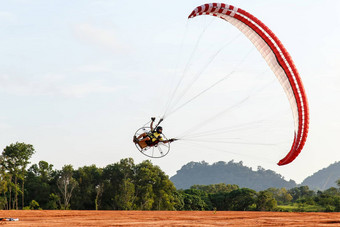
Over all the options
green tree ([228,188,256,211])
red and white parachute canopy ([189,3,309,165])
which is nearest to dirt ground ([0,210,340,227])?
red and white parachute canopy ([189,3,309,165])

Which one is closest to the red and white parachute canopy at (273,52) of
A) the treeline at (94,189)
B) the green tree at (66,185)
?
the treeline at (94,189)

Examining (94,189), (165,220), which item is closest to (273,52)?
(165,220)

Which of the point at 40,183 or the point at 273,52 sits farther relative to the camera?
the point at 40,183

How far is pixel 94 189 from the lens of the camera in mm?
54812

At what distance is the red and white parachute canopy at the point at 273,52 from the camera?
63.8 feet

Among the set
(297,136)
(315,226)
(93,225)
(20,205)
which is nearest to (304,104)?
(297,136)

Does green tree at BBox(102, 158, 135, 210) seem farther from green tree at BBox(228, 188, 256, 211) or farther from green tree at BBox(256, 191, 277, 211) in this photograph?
green tree at BBox(256, 191, 277, 211)

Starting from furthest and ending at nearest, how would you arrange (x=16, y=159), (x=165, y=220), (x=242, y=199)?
(x=242, y=199), (x=16, y=159), (x=165, y=220)

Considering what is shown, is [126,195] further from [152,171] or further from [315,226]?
[315,226]

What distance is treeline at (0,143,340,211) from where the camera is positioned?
5012 centimetres

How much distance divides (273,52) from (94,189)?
39579mm

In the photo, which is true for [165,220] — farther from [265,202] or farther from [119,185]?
[265,202]

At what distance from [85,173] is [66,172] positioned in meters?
2.48

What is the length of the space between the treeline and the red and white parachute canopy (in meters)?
33.6
